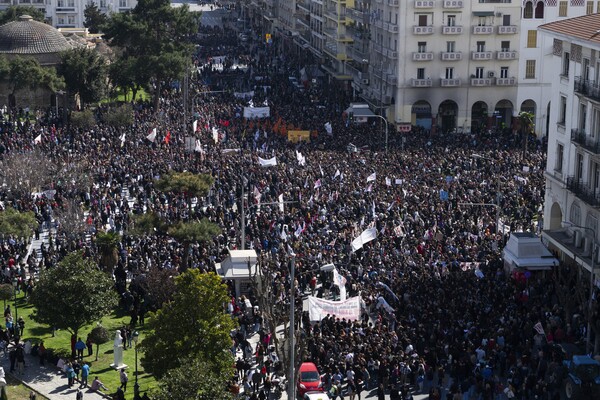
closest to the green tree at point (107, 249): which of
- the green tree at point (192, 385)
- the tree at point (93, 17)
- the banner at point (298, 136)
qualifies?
the green tree at point (192, 385)

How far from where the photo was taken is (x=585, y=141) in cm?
5131

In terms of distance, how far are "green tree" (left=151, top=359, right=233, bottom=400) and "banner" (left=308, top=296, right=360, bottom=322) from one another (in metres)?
7.73

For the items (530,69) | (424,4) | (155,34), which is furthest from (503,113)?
(155,34)

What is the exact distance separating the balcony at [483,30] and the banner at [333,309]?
2006 inches

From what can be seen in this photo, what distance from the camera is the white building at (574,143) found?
50469mm

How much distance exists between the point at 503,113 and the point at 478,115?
2.06 metres

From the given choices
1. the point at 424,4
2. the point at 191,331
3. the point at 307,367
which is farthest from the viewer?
the point at 424,4

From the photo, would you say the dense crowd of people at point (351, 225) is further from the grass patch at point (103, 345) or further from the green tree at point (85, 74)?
the green tree at point (85, 74)

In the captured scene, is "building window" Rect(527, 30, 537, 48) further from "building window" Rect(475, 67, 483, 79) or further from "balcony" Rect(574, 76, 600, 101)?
"balcony" Rect(574, 76, 600, 101)

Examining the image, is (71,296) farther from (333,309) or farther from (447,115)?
(447,115)

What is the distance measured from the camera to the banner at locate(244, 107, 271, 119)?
8800cm

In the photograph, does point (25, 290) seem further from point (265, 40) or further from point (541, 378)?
point (265, 40)

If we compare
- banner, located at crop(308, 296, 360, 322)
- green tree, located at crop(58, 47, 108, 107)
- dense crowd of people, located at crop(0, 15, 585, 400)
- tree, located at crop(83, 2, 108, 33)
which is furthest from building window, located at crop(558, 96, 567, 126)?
tree, located at crop(83, 2, 108, 33)

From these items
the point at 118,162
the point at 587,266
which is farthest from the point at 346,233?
the point at 118,162
